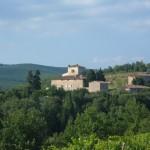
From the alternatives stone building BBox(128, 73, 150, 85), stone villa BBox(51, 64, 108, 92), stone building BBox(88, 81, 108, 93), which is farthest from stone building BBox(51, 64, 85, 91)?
stone building BBox(128, 73, 150, 85)

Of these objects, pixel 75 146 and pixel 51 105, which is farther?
pixel 51 105

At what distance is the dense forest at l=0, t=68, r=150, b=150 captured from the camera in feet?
101

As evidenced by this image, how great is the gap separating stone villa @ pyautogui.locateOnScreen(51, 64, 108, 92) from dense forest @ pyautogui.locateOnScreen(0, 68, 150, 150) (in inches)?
567

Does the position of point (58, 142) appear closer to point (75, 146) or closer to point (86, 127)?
point (86, 127)

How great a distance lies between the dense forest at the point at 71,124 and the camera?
101 feet

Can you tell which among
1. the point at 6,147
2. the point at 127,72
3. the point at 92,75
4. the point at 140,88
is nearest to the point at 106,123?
the point at 6,147

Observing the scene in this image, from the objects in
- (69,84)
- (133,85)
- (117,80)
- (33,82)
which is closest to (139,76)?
(117,80)

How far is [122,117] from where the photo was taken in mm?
60750

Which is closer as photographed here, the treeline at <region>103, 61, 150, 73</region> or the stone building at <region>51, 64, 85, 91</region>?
the stone building at <region>51, 64, 85, 91</region>

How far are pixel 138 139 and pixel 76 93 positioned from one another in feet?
199

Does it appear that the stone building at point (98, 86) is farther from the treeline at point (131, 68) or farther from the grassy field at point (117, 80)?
the treeline at point (131, 68)

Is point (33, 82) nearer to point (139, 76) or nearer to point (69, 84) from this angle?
point (69, 84)

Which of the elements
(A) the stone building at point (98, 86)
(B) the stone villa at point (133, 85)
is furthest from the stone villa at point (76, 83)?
(B) the stone villa at point (133, 85)

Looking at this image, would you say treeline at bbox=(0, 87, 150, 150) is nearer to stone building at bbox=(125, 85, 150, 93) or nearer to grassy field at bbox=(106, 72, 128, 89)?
stone building at bbox=(125, 85, 150, 93)
